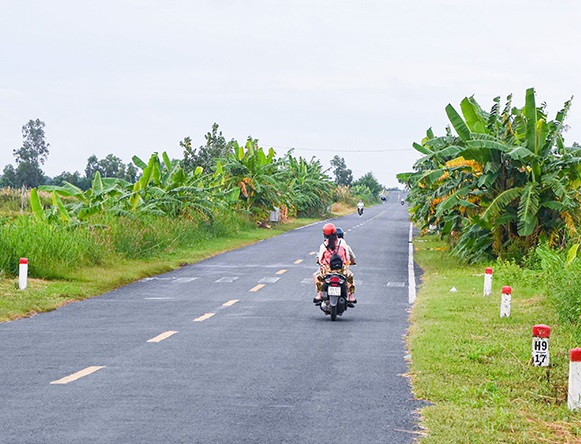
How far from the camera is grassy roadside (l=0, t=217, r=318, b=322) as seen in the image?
19.0 meters

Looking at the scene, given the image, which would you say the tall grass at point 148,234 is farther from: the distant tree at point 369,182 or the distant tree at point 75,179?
the distant tree at point 369,182

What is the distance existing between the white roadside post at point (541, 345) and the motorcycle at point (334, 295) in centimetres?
731

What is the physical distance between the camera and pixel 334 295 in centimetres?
1756

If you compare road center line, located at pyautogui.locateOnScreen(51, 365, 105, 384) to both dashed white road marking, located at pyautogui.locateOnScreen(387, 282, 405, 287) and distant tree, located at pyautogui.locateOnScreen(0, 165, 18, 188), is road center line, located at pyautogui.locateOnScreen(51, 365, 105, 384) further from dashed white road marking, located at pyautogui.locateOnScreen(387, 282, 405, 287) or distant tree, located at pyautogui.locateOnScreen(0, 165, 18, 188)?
distant tree, located at pyautogui.locateOnScreen(0, 165, 18, 188)

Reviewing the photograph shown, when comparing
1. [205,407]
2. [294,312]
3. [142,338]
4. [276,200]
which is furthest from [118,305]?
[276,200]

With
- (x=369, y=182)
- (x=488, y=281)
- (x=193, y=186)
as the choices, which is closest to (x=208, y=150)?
(x=193, y=186)

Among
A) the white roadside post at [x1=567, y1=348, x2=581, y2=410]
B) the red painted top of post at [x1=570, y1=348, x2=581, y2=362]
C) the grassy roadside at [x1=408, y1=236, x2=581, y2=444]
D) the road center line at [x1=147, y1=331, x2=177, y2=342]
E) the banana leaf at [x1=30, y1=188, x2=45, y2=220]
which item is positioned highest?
the banana leaf at [x1=30, y1=188, x2=45, y2=220]

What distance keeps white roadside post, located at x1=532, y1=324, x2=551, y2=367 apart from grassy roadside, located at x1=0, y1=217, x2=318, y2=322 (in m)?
9.94

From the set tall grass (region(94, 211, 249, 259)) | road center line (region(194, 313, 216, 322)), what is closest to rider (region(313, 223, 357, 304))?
road center line (region(194, 313, 216, 322))

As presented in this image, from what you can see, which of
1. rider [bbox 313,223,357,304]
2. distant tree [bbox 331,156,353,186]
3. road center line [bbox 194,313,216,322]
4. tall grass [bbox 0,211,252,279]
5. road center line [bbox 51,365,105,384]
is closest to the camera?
road center line [bbox 51,365,105,384]

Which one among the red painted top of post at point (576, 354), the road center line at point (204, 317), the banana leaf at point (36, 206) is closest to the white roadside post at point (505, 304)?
the road center line at point (204, 317)

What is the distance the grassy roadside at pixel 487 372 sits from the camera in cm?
852

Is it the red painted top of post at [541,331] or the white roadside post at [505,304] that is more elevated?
the red painted top of post at [541,331]

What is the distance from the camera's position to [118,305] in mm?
20156
